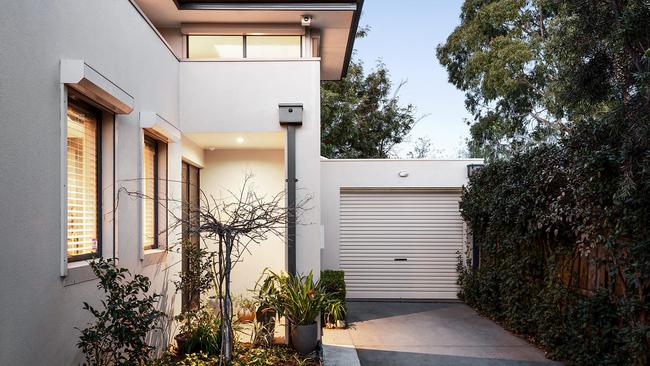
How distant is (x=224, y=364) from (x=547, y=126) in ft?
44.9

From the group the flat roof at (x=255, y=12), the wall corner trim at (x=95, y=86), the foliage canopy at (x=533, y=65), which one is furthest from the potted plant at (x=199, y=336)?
the foliage canopy at (x=533, y=65)

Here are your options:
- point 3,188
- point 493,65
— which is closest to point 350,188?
point 493,65

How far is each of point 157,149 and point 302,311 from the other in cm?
288

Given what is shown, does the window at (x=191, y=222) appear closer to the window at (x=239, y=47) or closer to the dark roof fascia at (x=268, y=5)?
the window at (x=239, y=47)

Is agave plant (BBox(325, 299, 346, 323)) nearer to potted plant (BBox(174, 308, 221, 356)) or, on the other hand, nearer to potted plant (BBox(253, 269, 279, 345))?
potted plant (BBox(253, 269, 279, 345))

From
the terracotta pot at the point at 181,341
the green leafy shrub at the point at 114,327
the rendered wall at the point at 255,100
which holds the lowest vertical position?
the terracotta pot at the point at 181,341

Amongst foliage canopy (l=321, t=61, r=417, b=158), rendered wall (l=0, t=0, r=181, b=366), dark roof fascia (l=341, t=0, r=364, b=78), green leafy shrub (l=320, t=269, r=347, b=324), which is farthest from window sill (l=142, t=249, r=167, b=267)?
foliage canopy (l=321, t=61, r=417, b=158)

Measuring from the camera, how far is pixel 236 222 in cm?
487

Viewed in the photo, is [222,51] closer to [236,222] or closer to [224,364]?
[236,222]

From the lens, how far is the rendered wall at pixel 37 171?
3.17 metres

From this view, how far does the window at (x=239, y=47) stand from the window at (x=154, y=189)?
2597 mm

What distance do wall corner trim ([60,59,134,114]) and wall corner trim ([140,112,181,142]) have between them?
Answer: 0.48m

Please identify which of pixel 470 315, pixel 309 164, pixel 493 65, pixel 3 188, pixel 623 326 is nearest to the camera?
pixel 3 188

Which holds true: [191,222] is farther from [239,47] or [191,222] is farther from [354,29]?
[354,29]
